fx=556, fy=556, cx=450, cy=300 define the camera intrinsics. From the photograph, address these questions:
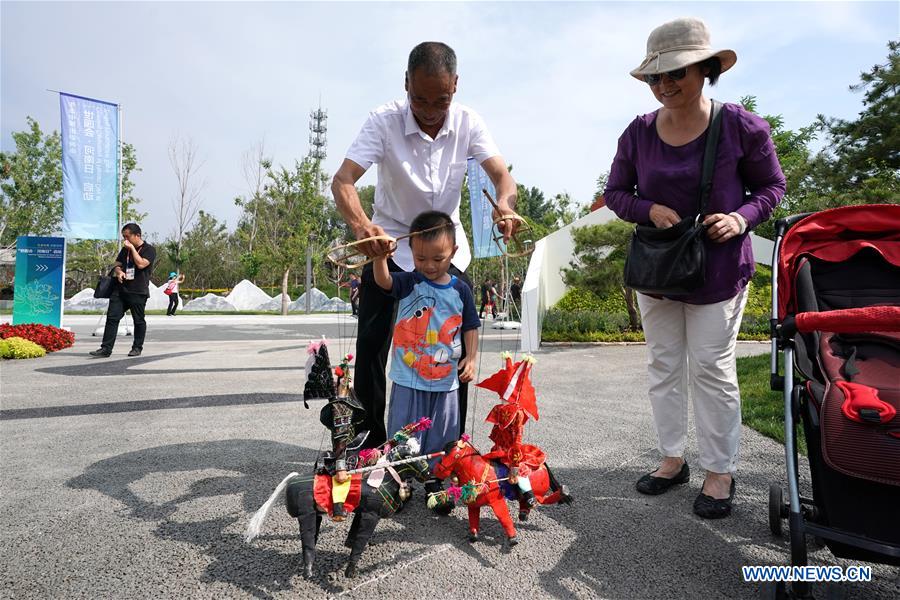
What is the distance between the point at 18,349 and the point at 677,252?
29.6 feet

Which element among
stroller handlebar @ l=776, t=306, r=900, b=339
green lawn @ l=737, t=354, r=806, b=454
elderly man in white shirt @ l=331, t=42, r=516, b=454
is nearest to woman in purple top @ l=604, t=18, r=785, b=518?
stroller handlebar @ l=776, t=306, r=900, b=339

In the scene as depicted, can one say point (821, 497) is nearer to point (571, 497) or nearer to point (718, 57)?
point (571, 497)

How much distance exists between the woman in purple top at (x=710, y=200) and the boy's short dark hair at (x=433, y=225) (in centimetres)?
98

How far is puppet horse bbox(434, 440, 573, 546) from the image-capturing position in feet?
7.36

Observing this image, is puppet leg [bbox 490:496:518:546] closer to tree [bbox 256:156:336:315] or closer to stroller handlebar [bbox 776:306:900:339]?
stroller handlebar [bbox 776:306:900:339]

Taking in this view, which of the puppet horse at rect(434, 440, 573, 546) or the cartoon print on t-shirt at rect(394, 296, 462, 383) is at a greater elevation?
the cartoon print on t-shirt at rect(394, 296, 462, 383)

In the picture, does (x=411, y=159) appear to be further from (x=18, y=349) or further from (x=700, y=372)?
(x=18, y=349)

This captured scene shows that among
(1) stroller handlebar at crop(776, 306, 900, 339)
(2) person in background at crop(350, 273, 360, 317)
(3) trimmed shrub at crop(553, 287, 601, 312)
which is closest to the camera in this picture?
(1) stroller handlebar at crop(776, 306, 900, 339)

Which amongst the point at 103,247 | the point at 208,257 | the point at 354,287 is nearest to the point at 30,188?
the point at 103,247

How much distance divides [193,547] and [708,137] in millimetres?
2859

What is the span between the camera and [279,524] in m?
2.44

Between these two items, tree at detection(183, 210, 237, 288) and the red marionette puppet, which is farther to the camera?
tree at detection(183, 210, 237, 288)

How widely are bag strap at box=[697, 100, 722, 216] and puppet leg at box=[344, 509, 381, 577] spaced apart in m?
1.97

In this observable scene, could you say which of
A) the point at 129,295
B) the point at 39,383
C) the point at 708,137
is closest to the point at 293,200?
the point at 129,295
